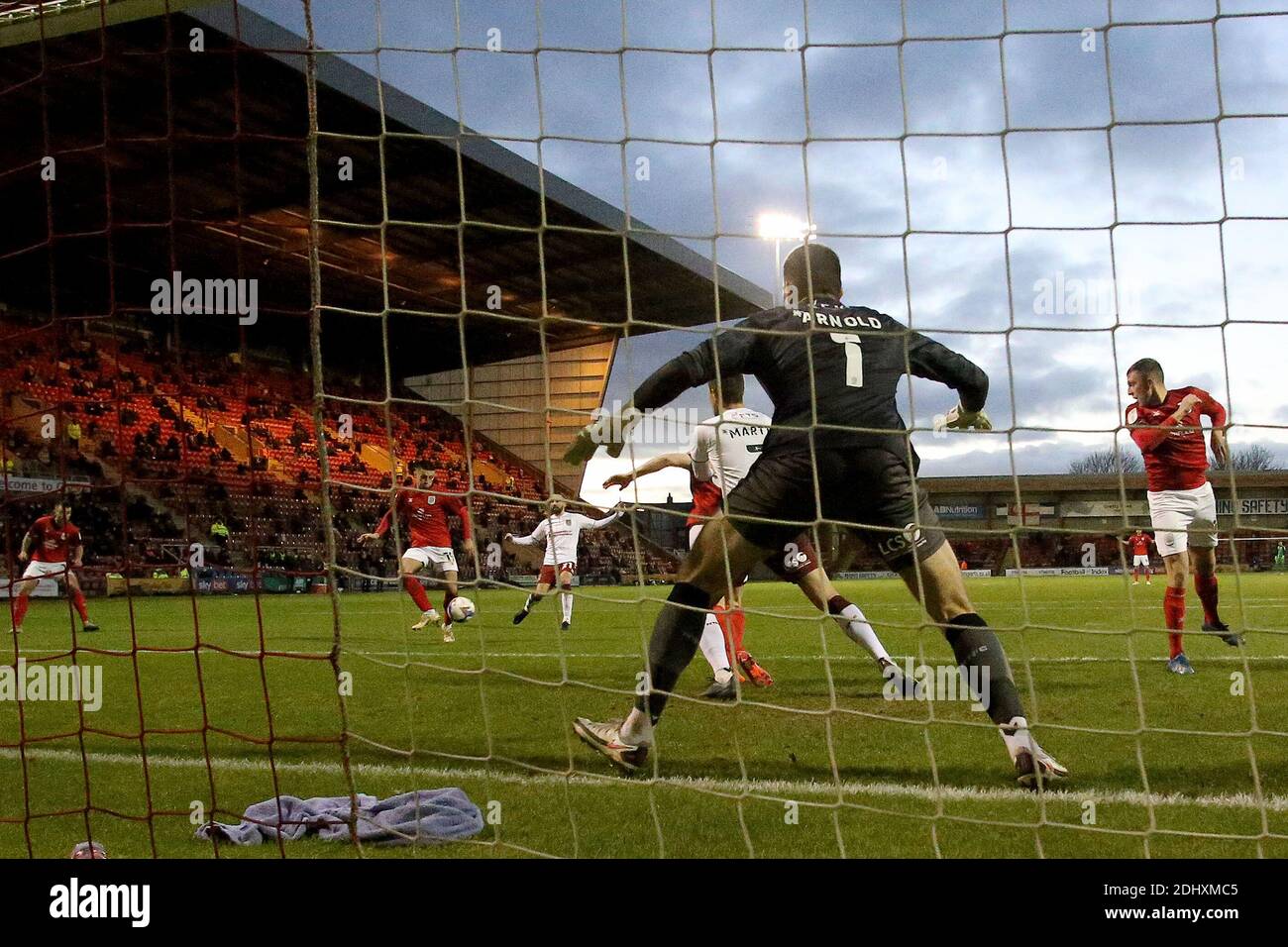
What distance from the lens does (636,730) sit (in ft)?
13.0

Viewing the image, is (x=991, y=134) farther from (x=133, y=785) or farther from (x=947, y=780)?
(x=133, y=785)

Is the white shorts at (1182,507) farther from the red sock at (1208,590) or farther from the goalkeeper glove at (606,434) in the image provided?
the goalkeeper glove at (606,434)

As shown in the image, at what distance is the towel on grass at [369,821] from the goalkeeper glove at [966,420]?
7.37 ft

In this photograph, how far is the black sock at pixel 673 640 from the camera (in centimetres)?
381

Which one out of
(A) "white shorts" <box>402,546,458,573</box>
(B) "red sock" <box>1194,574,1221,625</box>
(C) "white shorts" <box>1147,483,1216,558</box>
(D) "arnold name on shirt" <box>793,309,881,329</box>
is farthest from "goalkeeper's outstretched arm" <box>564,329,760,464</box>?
(A) "white shorts" <box>402,546,458,573</box>

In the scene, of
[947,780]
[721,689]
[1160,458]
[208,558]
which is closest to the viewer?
[947,780]

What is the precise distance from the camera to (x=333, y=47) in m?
3.54

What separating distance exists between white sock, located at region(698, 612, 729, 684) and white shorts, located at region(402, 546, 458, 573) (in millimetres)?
5046

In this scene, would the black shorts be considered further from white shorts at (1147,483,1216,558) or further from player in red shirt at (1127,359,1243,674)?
white shorts at (1147,483,1216,558)

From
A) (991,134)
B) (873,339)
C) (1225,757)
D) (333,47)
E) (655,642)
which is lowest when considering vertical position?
(1225,757)

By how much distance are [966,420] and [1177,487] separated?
158 inches

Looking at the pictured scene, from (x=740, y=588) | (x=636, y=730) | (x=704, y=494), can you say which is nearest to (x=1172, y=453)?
(x=704, y=494)
